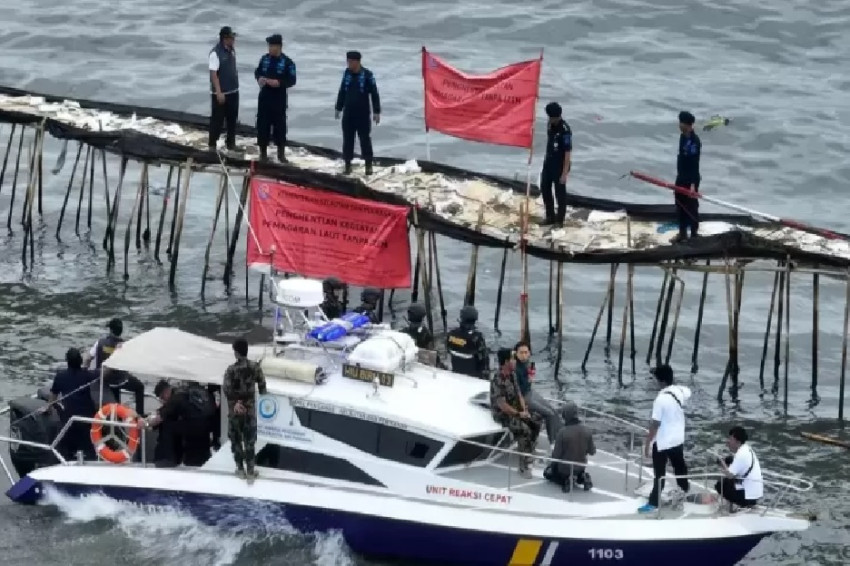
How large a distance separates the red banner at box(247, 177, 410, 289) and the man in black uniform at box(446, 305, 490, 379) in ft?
15.1

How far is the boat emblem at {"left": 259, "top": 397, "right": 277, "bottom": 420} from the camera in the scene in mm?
20812

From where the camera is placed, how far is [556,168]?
2677 cm

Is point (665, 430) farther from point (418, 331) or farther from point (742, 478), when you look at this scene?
point (418, 331)

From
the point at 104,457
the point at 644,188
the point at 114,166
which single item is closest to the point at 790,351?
the point at 644,188

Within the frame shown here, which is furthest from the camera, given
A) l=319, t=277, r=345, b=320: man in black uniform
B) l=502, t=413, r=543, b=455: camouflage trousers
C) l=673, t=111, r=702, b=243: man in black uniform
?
l=673, t=111, r=702, b=243: man in black uniform

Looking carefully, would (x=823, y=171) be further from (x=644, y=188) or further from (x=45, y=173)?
(x=45, y=173)

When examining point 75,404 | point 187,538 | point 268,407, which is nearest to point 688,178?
point 268,407

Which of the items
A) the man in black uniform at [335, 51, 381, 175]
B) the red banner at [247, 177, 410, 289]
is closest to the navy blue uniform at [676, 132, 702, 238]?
the red banner at [247, 177, 410, 289]

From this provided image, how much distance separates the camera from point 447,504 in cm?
2039

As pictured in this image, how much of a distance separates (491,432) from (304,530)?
266 cm

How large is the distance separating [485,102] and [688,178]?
3.57 metres

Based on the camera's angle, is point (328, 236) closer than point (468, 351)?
No

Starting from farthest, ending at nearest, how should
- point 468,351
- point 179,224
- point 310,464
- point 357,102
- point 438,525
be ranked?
point 179,224
point 357,102
point 468,351
point 310,464
point 438,525

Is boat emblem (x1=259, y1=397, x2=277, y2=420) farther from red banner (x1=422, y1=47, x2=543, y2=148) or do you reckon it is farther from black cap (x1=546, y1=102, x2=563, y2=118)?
red banner (x1=422, y1=47, x2=543, y2=148)
